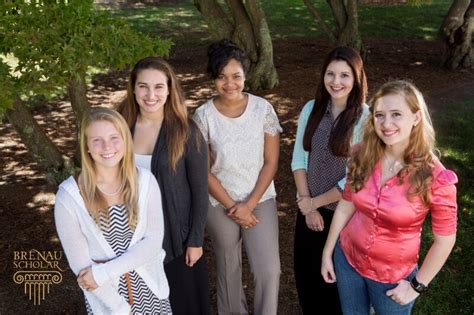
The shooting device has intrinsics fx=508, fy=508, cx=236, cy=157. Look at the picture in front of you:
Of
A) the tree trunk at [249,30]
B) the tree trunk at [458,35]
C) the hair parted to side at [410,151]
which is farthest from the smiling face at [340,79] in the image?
the tree trunk at [458,35]

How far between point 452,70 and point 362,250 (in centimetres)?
791

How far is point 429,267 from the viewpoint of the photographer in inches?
90.7

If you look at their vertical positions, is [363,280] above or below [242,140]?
below

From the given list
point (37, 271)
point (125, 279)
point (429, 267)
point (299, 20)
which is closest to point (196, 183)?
point (125, 279)

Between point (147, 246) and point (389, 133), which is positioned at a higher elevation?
point (389, 133)

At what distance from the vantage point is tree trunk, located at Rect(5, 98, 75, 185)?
456 centimetres

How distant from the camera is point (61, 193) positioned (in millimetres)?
2395

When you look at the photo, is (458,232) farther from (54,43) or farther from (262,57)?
(262,57)

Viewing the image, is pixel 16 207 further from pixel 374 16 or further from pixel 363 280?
pixel 374 16

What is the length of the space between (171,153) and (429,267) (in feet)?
4.52

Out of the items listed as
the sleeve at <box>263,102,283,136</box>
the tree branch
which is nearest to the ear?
the sleeve at <box>263,102,283,136</box>

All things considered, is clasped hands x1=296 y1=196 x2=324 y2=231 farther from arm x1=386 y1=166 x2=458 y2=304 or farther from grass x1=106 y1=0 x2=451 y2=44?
grass x1=106 y1=0 x2=451 y2=44

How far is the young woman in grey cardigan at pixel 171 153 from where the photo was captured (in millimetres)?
2705

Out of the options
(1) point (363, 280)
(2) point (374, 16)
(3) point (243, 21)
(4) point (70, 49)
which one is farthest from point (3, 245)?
(2) point (374, 16)
